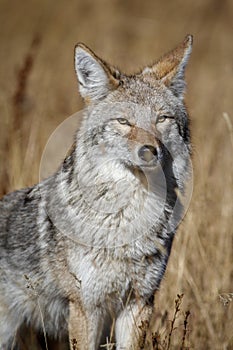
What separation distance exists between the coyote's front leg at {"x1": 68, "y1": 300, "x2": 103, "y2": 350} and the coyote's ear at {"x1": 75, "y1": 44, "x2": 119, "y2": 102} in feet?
4.51

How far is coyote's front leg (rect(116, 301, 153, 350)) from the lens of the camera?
14.8 ft

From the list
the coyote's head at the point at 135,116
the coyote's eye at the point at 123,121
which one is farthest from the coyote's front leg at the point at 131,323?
the coyote's eye at the point at 123,121

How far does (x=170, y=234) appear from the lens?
15.3ft

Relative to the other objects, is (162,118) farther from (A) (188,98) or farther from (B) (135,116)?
(A) (188,98)

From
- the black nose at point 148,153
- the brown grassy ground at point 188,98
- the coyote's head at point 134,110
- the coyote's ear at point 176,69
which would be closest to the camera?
the black nose at point 148,153

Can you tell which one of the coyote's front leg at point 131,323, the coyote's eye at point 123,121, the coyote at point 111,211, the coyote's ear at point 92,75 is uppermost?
the coyote's ear at point 92,75

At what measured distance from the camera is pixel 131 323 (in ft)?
15.0

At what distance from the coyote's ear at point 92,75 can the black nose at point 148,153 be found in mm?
616

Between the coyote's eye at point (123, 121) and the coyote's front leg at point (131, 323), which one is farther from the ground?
the coyote's eye at point (123, 121)

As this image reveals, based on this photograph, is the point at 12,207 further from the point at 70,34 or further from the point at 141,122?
the point at 70,34

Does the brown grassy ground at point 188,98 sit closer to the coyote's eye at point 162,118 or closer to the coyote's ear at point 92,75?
the coyote's eye at point 162,118

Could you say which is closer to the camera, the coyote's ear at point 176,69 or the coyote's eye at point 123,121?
the coyote's eye at point 123,121

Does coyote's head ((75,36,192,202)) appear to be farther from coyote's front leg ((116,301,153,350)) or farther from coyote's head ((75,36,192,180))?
coyote's front leg ((116,301,153,350))

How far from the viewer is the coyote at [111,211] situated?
4.41 meters
